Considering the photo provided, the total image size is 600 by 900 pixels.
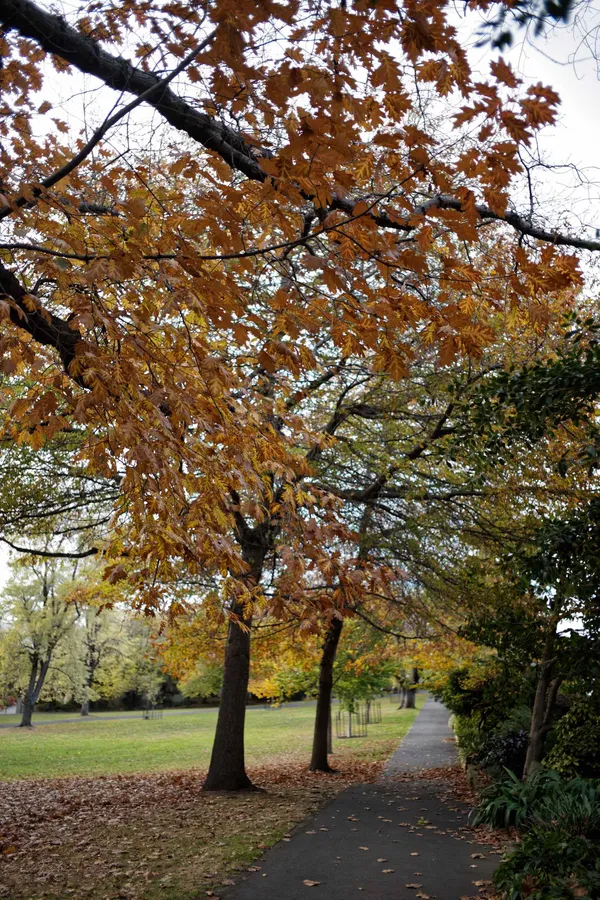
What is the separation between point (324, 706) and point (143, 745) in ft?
40.4

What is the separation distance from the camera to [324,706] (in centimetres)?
1652

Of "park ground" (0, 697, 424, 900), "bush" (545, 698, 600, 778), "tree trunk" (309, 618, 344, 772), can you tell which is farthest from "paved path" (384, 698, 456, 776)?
"bush" (545, 698, 600, 778)

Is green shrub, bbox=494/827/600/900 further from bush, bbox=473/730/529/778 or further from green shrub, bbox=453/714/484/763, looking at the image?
green shrub, bbox=453/714/484/763

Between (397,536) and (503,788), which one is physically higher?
(397,536)

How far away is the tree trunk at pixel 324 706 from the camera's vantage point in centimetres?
1603

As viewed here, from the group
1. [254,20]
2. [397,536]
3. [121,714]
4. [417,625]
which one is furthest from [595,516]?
[121,714]

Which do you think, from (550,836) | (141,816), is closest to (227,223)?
(550,836)

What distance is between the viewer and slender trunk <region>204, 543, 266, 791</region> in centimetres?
1197

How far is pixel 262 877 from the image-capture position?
642cm

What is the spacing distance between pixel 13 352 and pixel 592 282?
25.1 ft

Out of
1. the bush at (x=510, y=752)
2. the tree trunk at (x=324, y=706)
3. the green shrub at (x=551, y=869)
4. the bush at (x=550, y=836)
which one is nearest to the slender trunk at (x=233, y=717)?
the tree trunk at (x=324, y=706)

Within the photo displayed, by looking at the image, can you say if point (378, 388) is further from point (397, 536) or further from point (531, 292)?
point (531, 292)

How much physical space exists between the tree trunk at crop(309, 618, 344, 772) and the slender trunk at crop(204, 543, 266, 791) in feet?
12.0

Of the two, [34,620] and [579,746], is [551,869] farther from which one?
[34,620]
